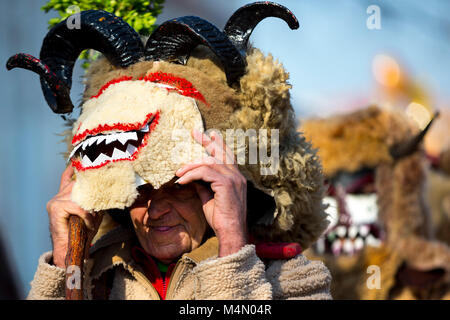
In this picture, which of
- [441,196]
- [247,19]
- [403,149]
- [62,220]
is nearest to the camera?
[62,220]

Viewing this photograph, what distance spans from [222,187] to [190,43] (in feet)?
1.84

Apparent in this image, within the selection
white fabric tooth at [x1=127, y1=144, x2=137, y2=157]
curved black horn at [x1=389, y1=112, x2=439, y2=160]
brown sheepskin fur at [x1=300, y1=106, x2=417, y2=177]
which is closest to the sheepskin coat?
white fabric tooth at [x1=127, y1=144, x2=137, y2=157]

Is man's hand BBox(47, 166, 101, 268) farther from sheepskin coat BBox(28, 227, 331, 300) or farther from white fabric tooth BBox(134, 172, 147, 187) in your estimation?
white fabric tooth BBox(134, 172, 147, 187)

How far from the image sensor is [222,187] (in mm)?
1952

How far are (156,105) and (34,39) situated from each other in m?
3.57

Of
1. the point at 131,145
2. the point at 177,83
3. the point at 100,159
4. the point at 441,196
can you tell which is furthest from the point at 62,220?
the point at 441,196

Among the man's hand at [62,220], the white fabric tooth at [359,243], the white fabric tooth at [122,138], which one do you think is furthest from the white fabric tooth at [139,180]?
the white fabric tooth at [359,243]

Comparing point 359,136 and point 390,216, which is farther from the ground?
point 359,136

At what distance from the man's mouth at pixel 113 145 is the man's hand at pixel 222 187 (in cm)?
16

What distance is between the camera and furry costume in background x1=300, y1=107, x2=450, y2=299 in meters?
4.18

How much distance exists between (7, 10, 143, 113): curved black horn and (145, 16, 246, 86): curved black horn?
0.08 meters

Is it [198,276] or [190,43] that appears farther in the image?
[190,43]

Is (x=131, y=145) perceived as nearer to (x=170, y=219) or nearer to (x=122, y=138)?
(x=122, y=138)
